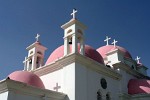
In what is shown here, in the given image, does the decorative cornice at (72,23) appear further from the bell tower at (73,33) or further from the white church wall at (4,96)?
the white church wall at (4,96)

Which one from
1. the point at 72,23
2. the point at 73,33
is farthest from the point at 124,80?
the point at 72,23

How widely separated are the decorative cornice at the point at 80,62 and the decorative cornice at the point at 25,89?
2064 mm

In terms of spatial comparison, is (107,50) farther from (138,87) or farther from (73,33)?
(73,33)

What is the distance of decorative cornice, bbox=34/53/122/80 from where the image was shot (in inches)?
557

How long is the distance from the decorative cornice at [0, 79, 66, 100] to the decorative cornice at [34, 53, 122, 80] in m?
2.06

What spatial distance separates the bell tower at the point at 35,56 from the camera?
732 inches

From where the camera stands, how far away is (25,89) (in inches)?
488

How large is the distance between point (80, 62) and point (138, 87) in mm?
5932

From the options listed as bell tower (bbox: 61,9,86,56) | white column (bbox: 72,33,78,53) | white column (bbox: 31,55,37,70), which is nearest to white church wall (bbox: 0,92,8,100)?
bell tower (bbox: 61,9,86,56)

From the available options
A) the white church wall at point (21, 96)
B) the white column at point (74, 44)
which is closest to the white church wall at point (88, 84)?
the white column at point (74, 44)

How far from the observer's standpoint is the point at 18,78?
14.2 m

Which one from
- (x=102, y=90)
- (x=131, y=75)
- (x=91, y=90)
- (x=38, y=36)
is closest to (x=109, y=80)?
(x=102, y=90)

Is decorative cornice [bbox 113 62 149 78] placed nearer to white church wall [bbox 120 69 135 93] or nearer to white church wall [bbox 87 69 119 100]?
white church wall [bbox 120 69 135 93]

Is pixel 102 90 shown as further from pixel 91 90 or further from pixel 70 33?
pixel 70 33
